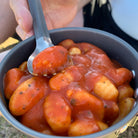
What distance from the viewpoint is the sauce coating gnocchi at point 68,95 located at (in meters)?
0.62

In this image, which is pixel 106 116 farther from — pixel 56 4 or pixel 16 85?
pixel 56 4

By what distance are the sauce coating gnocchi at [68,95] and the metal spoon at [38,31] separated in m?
0.09

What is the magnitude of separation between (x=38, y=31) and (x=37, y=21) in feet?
0.18

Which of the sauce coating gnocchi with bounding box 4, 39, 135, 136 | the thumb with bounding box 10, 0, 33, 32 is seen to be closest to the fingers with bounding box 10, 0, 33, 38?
the thumb with bounding box 10, 0, 33, 32

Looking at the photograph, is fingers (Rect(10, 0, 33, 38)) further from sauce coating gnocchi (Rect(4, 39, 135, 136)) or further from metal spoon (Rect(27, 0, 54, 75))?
sauce coating gnocchi (Rect(4, 39, 135, 136))

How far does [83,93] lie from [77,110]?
0.20 ft

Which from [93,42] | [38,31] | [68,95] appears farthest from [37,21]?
[68,95]

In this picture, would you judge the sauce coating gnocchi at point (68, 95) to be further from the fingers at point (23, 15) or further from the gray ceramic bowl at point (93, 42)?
the fingers at point (23, 15)

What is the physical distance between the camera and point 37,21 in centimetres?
88

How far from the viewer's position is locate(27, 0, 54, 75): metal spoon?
829mm

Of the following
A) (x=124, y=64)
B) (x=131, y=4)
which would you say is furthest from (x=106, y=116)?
(x=131, y=4)

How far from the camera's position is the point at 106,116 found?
69 cm

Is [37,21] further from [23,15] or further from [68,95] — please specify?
[68,95]

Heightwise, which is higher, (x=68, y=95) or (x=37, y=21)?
(x=37, y=21)
